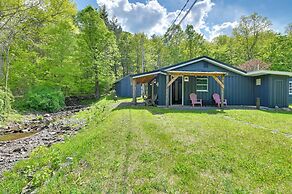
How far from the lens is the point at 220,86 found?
1407 cm

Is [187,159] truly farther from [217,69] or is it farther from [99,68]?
[99,68]

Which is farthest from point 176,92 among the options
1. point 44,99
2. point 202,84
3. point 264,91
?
point 44,99

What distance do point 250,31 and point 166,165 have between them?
31.9 meters

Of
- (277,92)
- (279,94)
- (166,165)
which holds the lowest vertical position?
(166,165)

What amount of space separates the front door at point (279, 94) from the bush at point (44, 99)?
50.0 feet

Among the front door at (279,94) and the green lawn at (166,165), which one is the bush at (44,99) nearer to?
the green lawn at (166,165)

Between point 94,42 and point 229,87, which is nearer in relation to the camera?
point 229,87

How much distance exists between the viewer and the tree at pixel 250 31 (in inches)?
1188

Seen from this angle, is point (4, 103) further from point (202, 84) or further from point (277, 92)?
point (277, 92)

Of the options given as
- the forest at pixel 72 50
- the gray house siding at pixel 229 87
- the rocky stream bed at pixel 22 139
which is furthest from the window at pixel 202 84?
the rocky stream bed at pixel 22 139

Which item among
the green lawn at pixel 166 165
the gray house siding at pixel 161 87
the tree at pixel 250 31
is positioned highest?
the tree at pixel 250 31

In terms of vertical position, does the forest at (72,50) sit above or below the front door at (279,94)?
above

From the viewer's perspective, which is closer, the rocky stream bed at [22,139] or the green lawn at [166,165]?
the green lawn at [166,165]

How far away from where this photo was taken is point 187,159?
4.41 meters
